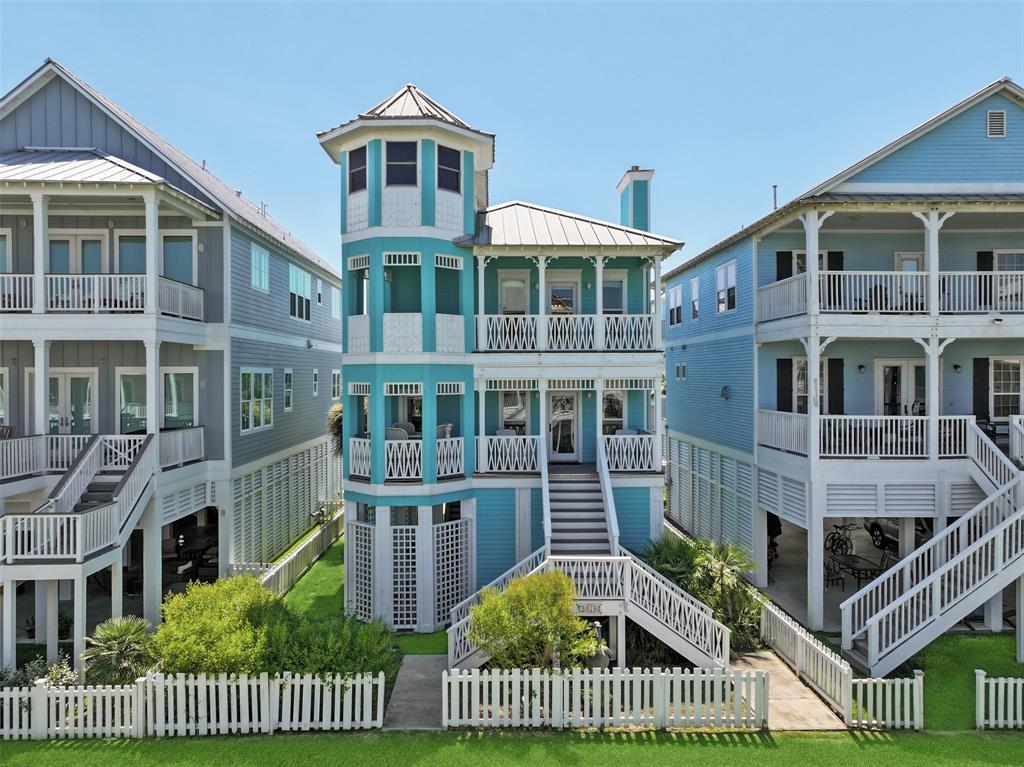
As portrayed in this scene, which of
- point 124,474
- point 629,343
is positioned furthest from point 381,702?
point 629,343

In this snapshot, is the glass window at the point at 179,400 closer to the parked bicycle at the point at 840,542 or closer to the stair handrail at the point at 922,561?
the stair handrail at the point at 922,561

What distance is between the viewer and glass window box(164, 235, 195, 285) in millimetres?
16375

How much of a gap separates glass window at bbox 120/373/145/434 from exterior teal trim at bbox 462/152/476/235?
9450 mm

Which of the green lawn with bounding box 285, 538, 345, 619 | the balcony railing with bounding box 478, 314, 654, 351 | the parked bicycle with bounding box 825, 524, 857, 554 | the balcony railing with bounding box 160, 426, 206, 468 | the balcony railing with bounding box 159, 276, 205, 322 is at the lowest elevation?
the green lawn with bounding box 285, 538, 345, 619

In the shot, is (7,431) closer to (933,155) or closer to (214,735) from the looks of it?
(214,735)

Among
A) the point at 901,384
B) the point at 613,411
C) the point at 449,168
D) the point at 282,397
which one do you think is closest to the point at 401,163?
the point at 449,168

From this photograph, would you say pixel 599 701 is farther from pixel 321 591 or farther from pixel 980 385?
pixel 980 385

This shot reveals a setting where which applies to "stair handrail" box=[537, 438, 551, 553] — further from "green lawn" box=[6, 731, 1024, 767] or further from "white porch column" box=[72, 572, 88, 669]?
A: "white porch column" box=[72, 572, 88, 669]

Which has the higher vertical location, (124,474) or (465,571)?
(124,474)

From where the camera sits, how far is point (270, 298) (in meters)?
19.8

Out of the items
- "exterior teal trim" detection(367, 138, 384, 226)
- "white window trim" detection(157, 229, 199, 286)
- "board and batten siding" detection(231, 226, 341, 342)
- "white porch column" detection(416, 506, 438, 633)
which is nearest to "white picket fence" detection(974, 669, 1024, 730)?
"white porch column" detection(416, 506, 438, 633)

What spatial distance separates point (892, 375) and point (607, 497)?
9781 millimetres

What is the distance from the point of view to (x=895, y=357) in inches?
685

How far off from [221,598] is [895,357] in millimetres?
18047
